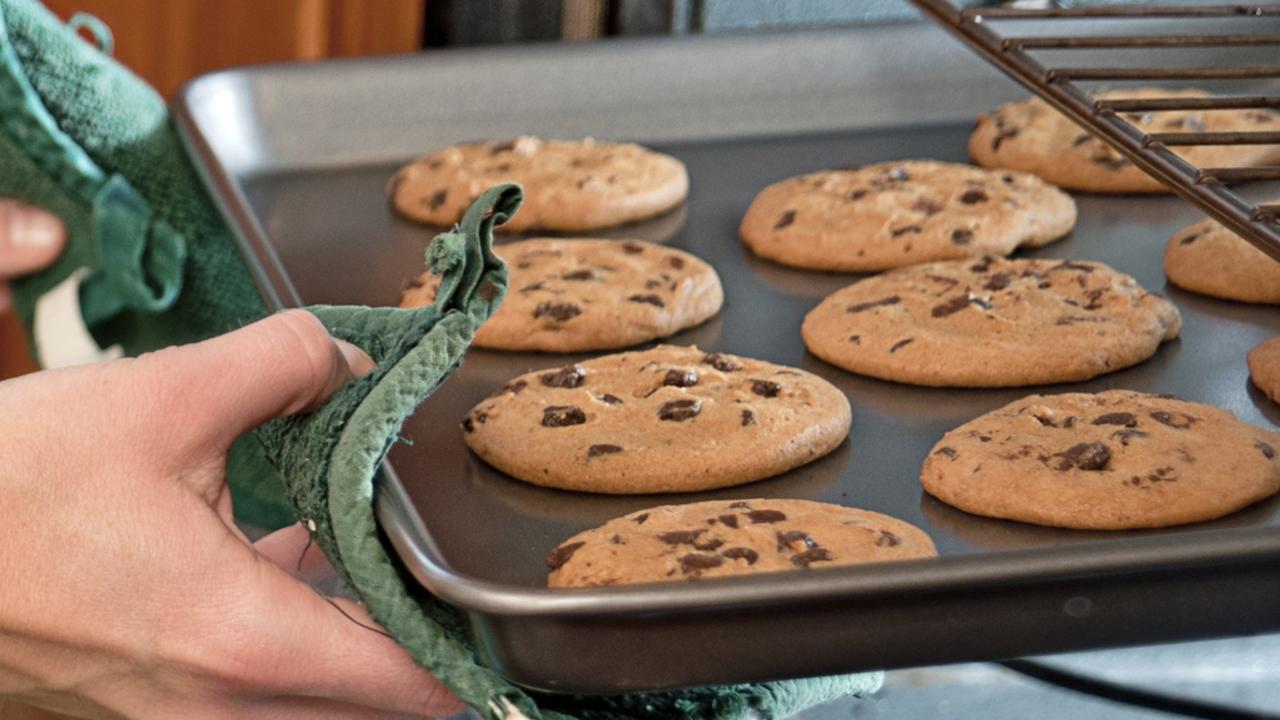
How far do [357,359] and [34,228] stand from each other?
2.36ft

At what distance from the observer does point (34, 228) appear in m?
1.56

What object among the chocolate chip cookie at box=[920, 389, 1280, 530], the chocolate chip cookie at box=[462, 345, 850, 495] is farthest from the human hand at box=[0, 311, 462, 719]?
the chocolate chip cookie at box=[920, 389, 1280, 530]

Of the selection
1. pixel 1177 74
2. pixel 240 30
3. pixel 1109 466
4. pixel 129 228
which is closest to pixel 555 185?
pixel 129 228

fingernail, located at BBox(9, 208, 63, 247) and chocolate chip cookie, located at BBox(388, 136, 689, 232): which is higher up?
chocolate chip cookie, located at BBox(388, 136, 689, 232)

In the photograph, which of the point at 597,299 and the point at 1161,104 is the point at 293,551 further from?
the point at 1161,104

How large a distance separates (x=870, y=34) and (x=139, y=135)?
844 mm

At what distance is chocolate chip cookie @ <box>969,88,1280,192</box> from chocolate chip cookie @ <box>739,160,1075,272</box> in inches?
3.0

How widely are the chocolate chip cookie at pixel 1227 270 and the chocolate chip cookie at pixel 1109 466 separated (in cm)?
27

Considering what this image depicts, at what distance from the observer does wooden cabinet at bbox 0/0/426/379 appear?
2254 mm

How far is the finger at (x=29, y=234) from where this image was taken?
1559 millimetres

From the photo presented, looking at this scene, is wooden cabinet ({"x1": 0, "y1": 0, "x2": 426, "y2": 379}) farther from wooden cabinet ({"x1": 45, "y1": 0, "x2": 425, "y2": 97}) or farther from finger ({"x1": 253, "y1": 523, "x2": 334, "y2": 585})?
finger ({"x1": 253, "y1": 523, "x2": 334, "y2": 585})

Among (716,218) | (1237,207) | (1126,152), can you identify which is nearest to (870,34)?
(716,218)

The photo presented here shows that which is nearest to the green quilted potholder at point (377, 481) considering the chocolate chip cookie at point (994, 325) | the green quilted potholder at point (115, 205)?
the chocolate chip cookie at point (994, 325)

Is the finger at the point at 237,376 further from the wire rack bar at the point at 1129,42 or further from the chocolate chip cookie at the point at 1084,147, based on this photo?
the chocolate chip cookie at the point at 1084,147
